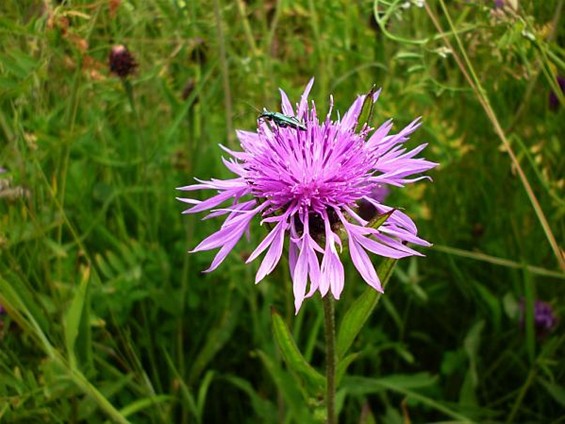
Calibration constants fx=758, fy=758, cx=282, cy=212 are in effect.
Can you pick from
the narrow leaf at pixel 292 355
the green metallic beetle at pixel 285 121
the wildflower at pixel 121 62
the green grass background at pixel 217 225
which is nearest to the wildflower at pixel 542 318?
the green grass background at pixel 217 225

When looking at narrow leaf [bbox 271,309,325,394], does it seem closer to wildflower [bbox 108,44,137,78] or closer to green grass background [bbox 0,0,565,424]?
green grass background [bbox 0,0,565,424]

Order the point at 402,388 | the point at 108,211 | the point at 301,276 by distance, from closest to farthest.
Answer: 1. the point at 301,276
2. the point at 402,388
3. the point at 108,211

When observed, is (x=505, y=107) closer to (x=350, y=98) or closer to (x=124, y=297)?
(x=350, y=98)

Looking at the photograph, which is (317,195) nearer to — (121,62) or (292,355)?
(292,355)

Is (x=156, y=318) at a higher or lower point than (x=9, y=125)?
lower

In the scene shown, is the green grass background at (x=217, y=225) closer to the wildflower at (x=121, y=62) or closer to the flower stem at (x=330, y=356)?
the wildflower at (x=121, y=62)

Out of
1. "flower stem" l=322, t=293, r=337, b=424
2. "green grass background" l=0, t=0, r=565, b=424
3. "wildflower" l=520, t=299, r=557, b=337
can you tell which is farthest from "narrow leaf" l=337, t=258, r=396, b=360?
"wildflower" l=520, t=299, r=557, b=337

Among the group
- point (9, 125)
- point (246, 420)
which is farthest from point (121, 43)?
point (246, 420)
